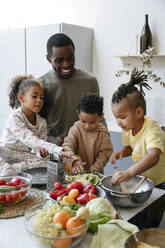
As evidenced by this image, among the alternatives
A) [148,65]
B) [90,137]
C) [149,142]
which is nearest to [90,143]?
[90,137]

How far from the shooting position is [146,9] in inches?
122

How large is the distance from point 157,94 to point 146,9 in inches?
37.0

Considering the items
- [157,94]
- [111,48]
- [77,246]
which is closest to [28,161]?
[77,246]

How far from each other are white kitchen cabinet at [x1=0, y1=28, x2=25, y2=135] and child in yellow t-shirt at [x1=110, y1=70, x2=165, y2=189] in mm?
2313

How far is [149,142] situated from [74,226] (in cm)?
74

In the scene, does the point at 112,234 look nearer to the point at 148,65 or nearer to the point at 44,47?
the point at 148,65

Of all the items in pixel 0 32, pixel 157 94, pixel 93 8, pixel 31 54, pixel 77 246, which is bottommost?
pixel 77 246

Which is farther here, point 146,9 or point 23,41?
point 23,41

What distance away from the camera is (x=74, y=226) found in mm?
884

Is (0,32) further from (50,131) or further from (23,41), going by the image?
(50,131)

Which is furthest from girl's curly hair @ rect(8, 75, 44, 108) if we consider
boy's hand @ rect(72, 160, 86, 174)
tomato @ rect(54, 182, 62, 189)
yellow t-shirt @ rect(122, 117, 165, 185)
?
tomato @ rect(54, 182, 62, 189)

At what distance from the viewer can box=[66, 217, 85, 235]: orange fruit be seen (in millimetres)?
870

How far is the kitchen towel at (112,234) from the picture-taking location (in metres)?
0.93

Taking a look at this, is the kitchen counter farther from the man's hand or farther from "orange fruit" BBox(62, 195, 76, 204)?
the man's hand
